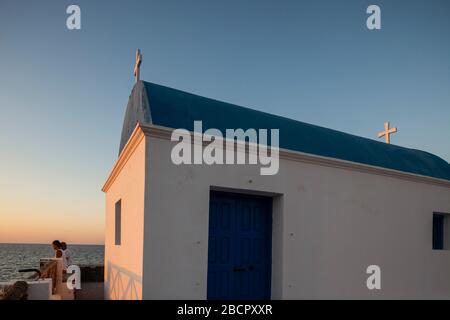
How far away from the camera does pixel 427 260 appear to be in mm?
8766

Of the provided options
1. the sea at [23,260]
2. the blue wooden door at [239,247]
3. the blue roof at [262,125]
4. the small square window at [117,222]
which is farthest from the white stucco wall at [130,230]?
the sea at [23,260]

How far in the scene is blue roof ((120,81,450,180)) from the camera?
6.71 metres

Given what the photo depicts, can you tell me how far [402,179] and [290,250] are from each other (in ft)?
11.5

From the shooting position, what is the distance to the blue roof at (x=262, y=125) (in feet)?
22.0

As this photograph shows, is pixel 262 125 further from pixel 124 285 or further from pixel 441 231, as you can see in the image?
pixel 441 231

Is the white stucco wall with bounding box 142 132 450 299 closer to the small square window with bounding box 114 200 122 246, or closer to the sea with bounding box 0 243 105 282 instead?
A: the small square window with bounding box 114 200 122 246

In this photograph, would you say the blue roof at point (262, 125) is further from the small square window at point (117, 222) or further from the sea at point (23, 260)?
the sea at point (23, 260)

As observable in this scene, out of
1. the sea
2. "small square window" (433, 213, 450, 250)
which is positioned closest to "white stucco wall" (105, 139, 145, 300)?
"small square window" (433, 213, 450, 250)

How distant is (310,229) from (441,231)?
454 cm

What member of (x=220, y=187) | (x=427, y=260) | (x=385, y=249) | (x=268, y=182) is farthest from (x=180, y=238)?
(x=427, y=260)

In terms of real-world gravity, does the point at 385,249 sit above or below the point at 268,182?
below

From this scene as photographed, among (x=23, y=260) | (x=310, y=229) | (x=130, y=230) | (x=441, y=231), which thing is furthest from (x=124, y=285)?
(x=23, y=260)

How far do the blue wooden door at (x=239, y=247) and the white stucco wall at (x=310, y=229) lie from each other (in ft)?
0.71
